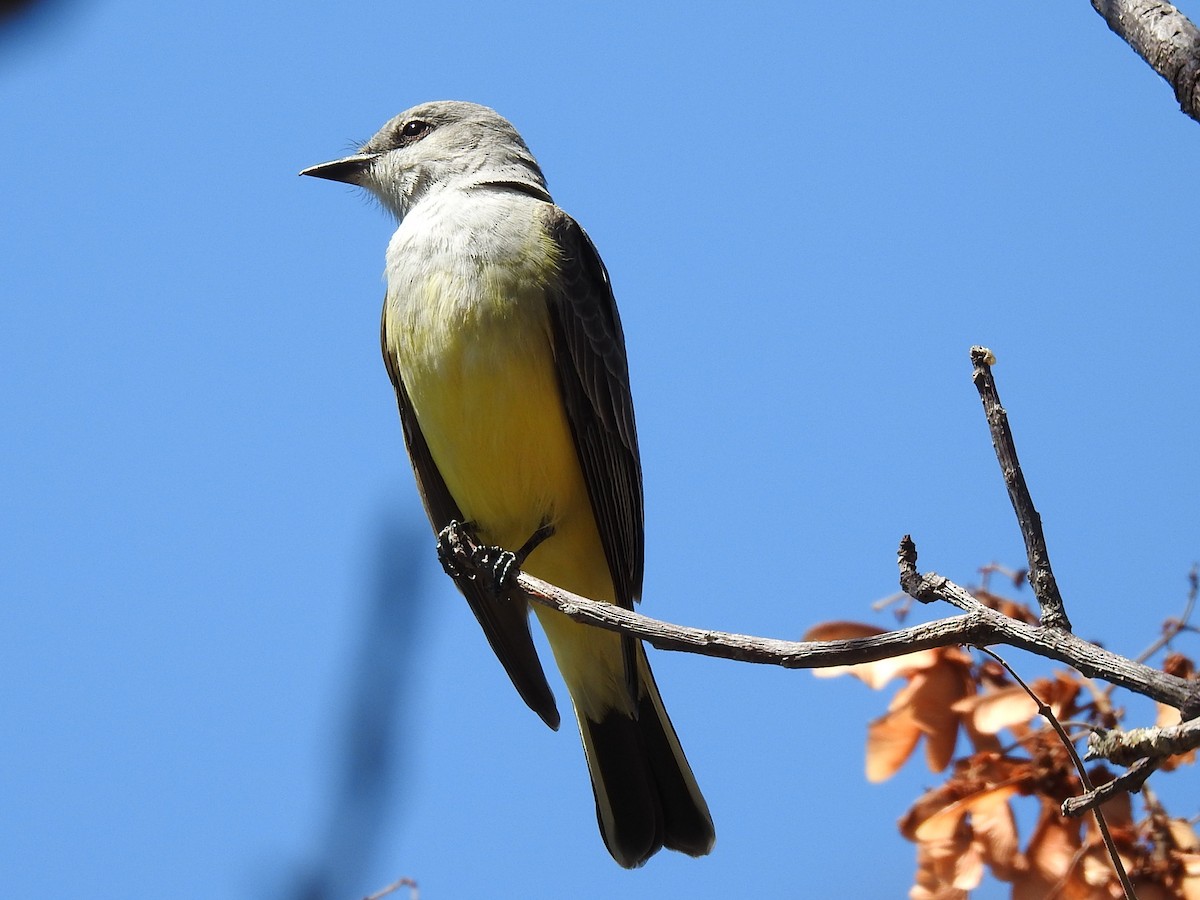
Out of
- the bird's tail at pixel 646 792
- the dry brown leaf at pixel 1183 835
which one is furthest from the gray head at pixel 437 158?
the dry brown leaf at pixel 1183 835

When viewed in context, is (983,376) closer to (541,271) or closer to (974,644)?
(974,644)

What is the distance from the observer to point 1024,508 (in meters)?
2.66

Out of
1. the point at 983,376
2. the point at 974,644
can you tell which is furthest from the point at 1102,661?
the point at 983,376

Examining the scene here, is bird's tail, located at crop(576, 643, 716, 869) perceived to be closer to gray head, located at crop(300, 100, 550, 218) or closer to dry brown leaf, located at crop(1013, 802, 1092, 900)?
dry brown leaf, located at crop(1013, 802, 1092, 900)

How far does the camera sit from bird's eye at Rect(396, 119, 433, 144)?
6.89 meters

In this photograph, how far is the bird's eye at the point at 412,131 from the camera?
271 inches

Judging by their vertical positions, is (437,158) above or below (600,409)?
above

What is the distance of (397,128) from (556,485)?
255 cm

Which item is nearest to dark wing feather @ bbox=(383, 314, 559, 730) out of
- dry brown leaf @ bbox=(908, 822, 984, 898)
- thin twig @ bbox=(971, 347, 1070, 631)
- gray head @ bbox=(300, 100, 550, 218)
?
gray head @ bbox=(300, 100, 550, 218)

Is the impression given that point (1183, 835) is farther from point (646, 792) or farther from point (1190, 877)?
point (646, 792)

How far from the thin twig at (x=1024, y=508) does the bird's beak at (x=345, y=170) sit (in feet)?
15.3

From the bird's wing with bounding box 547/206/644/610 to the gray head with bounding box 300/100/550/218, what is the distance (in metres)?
0.89

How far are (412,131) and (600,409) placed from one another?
2.29 meters

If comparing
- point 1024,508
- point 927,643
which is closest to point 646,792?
point 927,643
